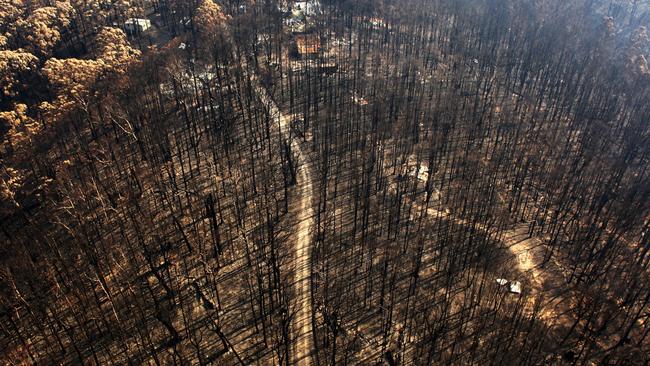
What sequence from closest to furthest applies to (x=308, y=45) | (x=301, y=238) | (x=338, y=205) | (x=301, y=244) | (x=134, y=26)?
1. (x=301, y=244)
2. (x=301, y=238)
3. (x=338, y=205)
4. (x=134, y=26)
5. (x=308, y=45)

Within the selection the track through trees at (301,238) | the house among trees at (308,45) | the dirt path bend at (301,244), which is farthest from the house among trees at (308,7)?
the dirt path bend at (301,244)

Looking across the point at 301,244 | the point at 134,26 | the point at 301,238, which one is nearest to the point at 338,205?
the point at 301,238

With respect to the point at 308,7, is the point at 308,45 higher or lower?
lower

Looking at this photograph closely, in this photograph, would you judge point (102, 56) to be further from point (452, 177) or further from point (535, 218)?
point (535, 218)

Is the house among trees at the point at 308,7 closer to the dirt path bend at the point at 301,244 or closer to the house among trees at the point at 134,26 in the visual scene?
the house among trees at the point at 134,26

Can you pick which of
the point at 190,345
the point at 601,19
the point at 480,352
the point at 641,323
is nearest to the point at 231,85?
the point at 190,345

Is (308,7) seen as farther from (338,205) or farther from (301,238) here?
(301,238)

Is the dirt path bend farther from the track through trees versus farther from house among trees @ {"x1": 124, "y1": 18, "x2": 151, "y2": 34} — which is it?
house among trees @ {"x1": 124, "y1": 18, "x2": 151, "y2": 34}
